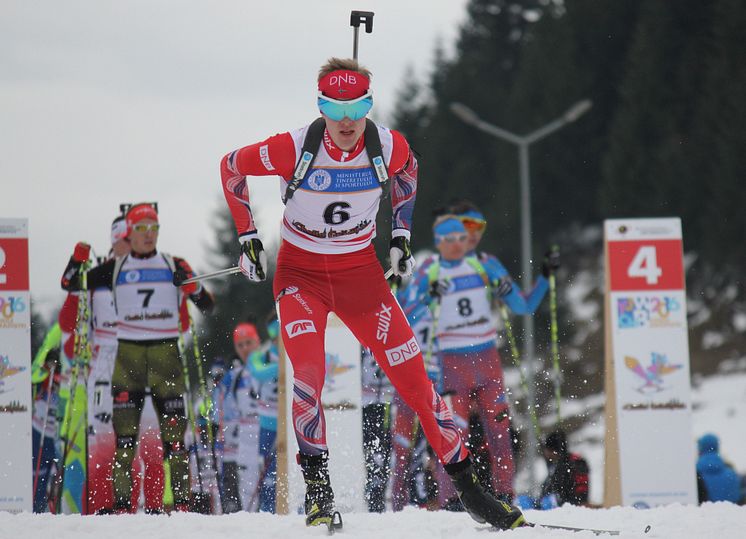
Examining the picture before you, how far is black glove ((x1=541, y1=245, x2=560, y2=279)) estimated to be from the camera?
31.4 ft

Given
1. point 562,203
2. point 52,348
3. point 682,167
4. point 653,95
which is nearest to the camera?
point 52,348

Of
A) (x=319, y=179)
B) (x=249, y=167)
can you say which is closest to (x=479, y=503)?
(x=319, y=179)

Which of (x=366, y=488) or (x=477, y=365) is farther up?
(x=477, y=365)

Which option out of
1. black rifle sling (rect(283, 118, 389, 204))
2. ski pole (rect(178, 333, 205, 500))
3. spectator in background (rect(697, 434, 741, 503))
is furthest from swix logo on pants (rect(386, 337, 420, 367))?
spectator in background (rect(697, 434, 741, 503))

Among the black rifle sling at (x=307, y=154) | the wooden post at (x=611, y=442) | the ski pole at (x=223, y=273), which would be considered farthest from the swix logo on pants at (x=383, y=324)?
the wooden post at (x=611, y=442)

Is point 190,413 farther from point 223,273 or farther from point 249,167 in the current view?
point 249,167

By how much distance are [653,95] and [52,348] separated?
27144 mm

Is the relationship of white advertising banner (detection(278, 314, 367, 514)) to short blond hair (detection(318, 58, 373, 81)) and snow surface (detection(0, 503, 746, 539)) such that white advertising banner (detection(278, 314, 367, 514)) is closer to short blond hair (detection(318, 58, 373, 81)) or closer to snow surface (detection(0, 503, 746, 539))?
snow surface (detection(0, 503, 746, 539))

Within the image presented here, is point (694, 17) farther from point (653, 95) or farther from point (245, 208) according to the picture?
point (245, 208)

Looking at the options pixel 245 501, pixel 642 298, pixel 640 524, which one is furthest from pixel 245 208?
pixel 245 501

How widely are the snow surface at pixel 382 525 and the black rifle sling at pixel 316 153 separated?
5.54 ft

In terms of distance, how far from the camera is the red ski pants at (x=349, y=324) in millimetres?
6172

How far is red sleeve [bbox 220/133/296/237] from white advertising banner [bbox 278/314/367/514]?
3.12 meters

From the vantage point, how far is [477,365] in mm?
9625
